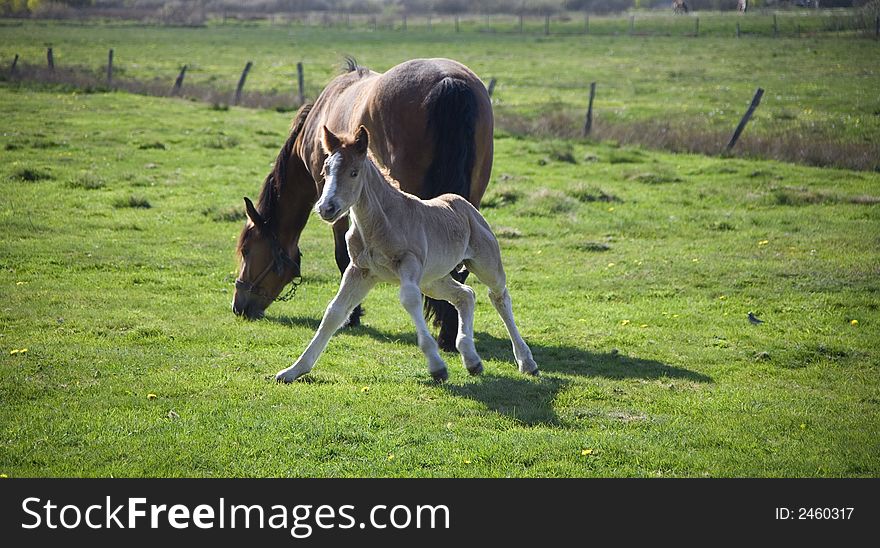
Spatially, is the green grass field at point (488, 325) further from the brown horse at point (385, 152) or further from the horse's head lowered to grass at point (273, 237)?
the brown horse at point (385, 152)

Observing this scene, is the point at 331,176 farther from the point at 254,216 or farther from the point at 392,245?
the point at 254,216

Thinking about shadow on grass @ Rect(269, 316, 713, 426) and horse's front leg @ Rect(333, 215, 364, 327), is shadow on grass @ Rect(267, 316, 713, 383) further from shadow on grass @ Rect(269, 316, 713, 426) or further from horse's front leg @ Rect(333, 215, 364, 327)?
horse's front leg @ Rect(333, 215, 364, 327)

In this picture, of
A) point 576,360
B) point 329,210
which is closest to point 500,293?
point 576,360

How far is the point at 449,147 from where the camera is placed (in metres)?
9.63

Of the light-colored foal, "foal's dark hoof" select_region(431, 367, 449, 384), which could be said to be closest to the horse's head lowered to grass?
the light-colored foal

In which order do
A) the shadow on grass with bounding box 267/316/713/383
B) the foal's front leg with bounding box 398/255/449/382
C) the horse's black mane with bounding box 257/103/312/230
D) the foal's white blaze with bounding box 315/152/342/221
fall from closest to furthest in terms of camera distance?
the foal's white blaze with bounding box 315/152/342/221
the foal's front leg with bounding box 398/255/449/382
the shadow on grass with bounding box 267/316/713/383
the horse's black mane with bounding box 257/103/312/230

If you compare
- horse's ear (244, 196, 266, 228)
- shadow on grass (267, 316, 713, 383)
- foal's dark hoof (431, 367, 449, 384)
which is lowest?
shadow on grass (267, 316, 713, 383)

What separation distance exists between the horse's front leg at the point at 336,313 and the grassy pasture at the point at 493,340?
0.22 meters

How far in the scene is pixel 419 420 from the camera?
23.5 feet

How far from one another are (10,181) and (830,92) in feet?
77.9

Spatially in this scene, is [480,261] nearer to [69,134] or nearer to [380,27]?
[69,134]

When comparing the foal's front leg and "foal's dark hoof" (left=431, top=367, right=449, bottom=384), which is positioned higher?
the foal's front leg

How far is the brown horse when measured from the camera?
9.66m

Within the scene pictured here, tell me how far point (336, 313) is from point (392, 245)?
0.72 meters
